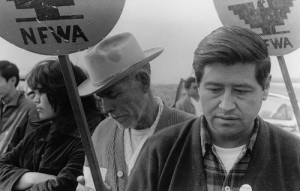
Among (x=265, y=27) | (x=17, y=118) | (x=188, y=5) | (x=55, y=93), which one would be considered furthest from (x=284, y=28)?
(x=17, y=118)

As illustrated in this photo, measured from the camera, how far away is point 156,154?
5.50ft

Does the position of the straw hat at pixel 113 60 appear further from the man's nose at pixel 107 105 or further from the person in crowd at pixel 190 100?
the person in crowd at pixel 190 100

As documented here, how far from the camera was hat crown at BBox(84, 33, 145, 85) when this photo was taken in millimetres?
2395

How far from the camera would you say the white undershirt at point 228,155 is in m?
1.60

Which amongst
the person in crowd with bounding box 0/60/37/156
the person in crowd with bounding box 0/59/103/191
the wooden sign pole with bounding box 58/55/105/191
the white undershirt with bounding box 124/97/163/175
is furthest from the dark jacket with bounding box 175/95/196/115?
the wooden sign pole with bounding box 58/55/105/191

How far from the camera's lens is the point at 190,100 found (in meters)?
4.80

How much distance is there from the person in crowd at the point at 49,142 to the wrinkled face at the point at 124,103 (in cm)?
45

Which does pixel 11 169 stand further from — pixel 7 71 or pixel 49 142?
pixel 7 71

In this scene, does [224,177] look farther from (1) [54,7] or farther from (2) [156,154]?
(1) [54,7]

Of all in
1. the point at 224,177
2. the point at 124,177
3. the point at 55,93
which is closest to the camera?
the point at 224,177

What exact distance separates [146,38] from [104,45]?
3.26 meters

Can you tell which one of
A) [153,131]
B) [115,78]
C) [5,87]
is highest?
[115,78]

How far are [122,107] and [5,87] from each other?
7.63ft

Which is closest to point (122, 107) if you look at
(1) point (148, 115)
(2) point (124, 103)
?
(2) point (124, 103)
